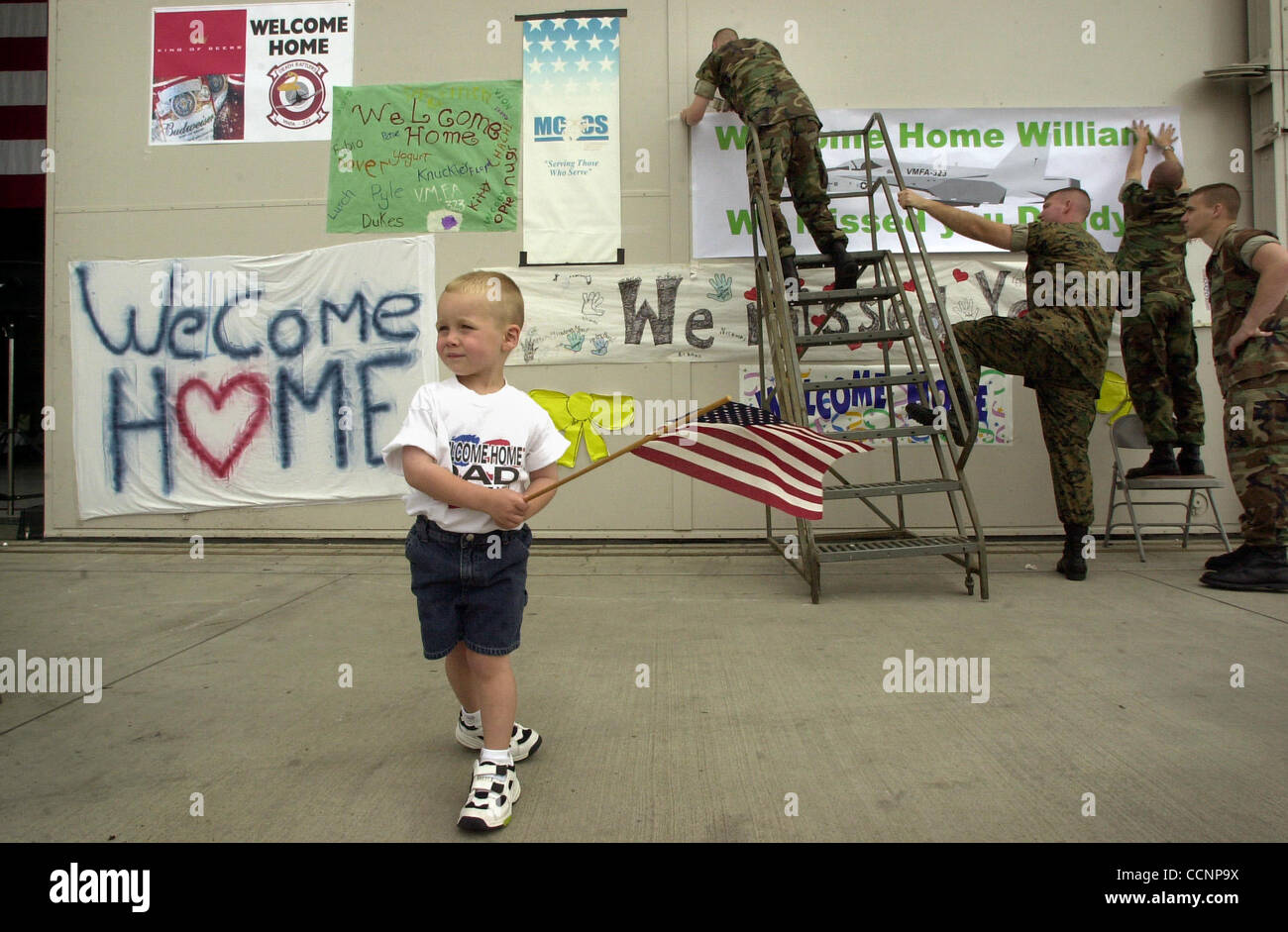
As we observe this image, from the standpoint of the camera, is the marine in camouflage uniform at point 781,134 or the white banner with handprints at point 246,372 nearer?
the marine in camouflage uniform at point 781,134

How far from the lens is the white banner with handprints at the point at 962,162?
5.38 metres

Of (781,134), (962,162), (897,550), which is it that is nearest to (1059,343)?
(897,550)

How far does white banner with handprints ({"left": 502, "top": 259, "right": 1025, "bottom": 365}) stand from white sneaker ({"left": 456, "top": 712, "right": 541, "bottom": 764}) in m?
3.49

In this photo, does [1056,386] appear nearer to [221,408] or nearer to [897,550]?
[897,550]

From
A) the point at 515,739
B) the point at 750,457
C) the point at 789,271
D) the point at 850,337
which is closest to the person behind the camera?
the point at 515,739

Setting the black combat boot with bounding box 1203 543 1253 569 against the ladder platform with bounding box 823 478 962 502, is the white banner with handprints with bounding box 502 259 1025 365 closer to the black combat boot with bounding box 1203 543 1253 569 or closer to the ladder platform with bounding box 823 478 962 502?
the ladder platform with bounding box 823 478 962 502

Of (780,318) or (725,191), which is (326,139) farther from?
(780,318)

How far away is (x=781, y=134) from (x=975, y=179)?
1.68m

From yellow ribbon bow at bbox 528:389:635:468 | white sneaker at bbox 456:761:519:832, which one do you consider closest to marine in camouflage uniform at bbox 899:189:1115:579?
yellow ribbon bow at bbox 528:389:635:468

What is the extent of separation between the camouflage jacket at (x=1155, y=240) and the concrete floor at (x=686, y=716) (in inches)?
74.6

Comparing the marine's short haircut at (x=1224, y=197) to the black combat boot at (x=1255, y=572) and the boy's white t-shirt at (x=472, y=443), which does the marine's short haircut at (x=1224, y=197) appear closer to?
the black combat boot at (x=1255, y=572)

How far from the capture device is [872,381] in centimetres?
412

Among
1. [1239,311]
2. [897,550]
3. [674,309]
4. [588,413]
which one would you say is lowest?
[897,550]

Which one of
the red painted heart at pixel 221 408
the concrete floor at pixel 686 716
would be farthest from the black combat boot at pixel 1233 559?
the red painted heart at pixel 221 408
